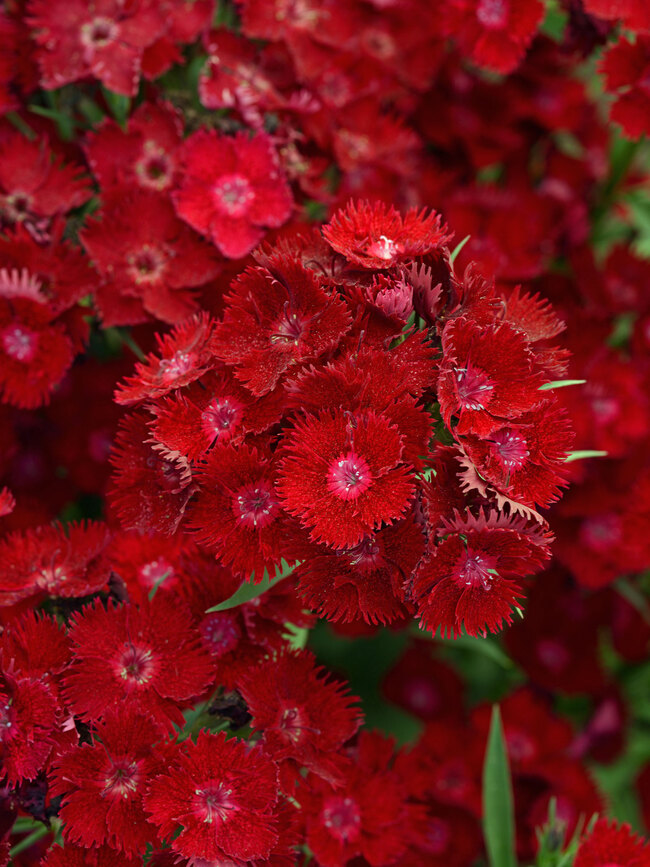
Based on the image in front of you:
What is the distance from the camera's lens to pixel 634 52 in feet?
4.25

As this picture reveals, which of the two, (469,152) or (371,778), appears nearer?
(371,778)

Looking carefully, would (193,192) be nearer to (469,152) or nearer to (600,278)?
(469,152)

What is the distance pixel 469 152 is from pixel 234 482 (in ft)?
3.69

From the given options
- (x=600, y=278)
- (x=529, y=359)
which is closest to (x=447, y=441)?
(x=529, y=359)

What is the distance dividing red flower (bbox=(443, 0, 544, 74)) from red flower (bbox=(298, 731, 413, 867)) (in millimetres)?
1117

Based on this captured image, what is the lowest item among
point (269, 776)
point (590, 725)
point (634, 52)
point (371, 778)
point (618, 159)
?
point (590, 725)

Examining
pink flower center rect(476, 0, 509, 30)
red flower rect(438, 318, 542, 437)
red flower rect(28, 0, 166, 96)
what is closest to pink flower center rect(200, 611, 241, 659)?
red flower rect(438, 318, 542, 437)

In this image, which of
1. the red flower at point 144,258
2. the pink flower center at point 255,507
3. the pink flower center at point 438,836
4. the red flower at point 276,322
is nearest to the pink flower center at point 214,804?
the pink flower center at point 255,507

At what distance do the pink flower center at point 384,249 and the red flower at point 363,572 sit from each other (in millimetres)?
290

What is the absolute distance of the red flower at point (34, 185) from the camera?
4.19 ft

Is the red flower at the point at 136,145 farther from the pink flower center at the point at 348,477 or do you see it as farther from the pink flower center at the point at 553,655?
the pink flower center at the point at 553,655

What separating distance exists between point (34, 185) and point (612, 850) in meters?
1.29

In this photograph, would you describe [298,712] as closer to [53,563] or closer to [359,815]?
[359,815]

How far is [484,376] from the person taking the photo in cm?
85
